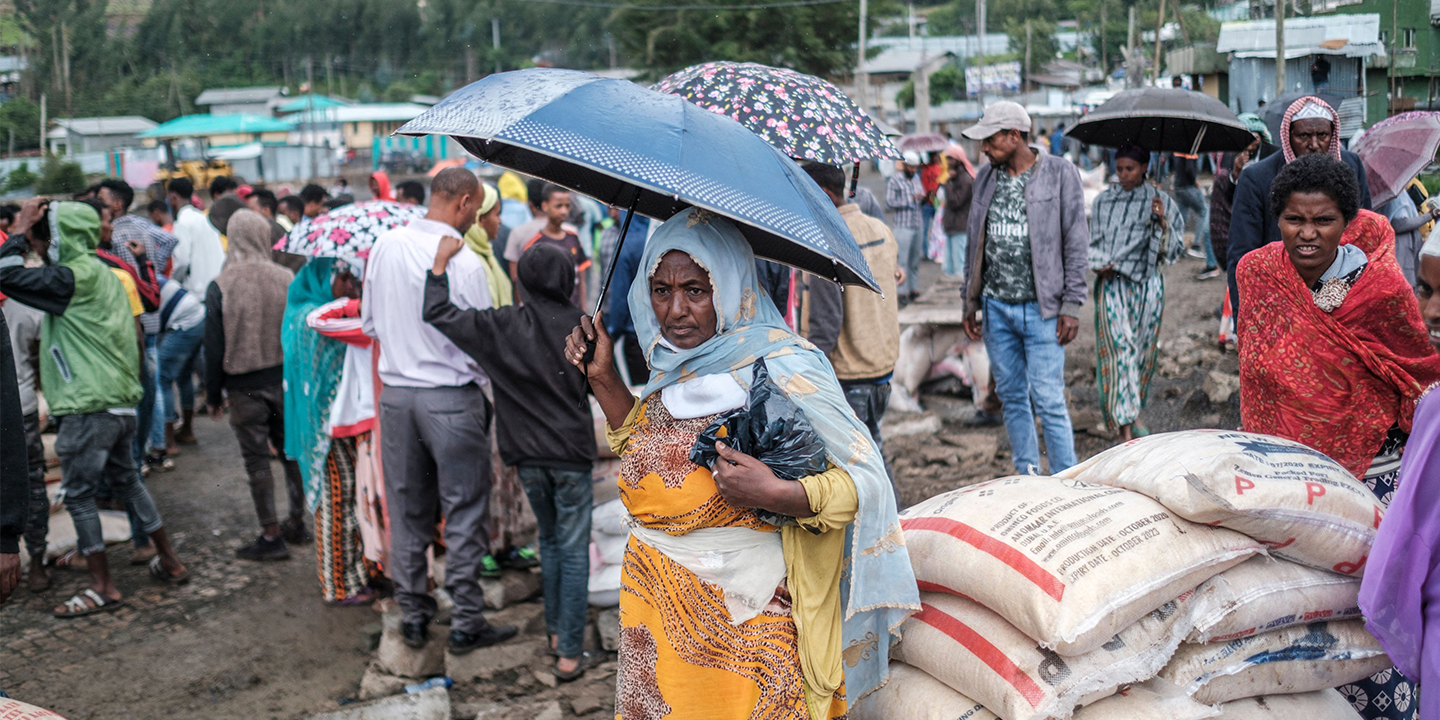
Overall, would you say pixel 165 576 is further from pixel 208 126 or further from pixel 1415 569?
→ pixel 208 126

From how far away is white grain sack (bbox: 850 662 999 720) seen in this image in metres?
2.55

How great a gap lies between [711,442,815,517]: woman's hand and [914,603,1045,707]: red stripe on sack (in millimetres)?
573

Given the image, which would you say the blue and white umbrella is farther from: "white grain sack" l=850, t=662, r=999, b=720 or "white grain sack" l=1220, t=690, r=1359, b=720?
"white grain sack" l=1220, t=690, r=1359, b=720

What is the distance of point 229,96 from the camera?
4088 cm

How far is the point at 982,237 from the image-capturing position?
5160 millimetres

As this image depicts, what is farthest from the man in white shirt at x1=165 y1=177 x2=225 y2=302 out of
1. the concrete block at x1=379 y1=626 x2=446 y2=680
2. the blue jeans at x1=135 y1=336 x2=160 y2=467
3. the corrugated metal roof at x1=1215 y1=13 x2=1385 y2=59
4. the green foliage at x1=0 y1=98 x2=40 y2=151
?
the corrugated metal roof at x1=1215 y1=13 x2=1385 y2=59

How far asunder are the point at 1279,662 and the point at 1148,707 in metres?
0.43

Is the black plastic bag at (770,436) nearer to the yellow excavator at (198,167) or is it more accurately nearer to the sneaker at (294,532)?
the sneaker at (294,532)

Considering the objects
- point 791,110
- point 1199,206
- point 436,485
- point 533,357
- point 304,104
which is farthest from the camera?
point 304,104

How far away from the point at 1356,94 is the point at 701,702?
11.0 m

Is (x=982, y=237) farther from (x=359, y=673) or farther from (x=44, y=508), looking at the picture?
(x=44, y=508)

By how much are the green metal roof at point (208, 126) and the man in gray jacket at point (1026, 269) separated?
81.2 feet

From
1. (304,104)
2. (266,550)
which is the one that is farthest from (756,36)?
(266,550)

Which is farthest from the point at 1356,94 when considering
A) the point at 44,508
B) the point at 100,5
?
the point at 100,5
